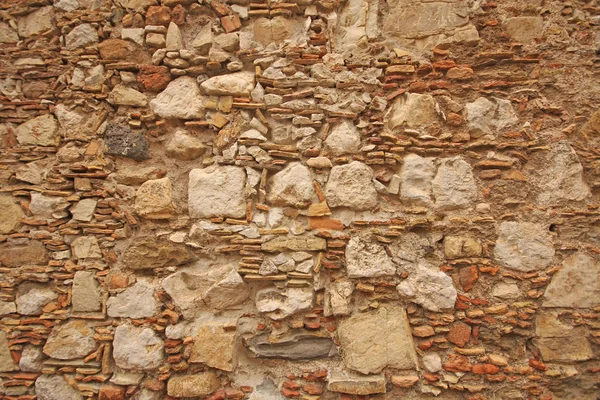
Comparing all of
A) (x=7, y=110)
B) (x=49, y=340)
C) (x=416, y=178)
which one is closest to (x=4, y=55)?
(x=7, y=110)

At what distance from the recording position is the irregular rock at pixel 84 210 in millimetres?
1870

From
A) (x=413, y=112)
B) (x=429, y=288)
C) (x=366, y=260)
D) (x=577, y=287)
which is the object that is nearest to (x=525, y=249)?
(x=577, y=287)

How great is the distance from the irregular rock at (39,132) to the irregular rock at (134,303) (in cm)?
103

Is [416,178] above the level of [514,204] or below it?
above

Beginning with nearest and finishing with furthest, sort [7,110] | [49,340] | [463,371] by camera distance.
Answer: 1. [463,371]
2. [49,340]
3. [7,110]

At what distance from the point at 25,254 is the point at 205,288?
1108mm

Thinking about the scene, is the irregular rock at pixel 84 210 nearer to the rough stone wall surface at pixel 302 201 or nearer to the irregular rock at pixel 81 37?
the rough stone wall surface at pixel 302 201

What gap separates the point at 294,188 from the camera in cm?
182

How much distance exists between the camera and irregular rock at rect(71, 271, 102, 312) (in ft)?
6.05

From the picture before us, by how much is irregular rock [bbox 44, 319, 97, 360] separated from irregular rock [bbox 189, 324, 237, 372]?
24.7 inches

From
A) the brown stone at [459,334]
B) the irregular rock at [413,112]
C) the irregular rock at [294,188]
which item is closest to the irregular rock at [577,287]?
the brown stone at [459,334]

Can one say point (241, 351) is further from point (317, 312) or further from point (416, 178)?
point (416, 178)

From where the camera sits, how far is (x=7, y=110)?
1.96 m

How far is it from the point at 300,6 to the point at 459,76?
41.0 inches
